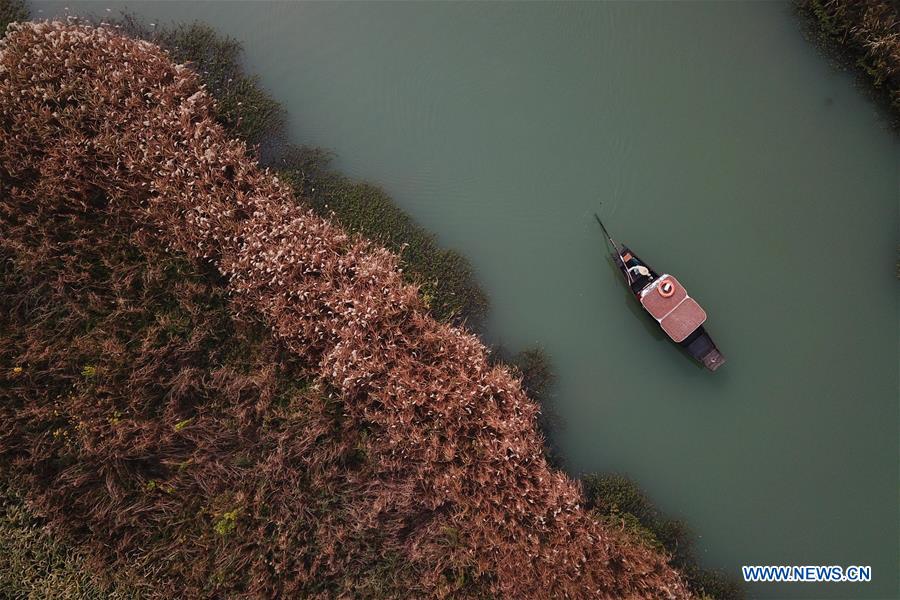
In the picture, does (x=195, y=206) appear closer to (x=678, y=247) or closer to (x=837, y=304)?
(x=678, y=247)

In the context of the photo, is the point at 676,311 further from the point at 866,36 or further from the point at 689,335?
the point at 866,36

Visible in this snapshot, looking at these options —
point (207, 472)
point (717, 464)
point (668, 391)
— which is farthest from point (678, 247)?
point (207, 472)

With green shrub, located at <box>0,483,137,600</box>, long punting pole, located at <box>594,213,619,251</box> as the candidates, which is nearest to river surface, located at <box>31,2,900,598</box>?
long punting pole, located at <box>594,213,619,251</box>

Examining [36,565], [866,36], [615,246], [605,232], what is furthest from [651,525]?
[36,565]

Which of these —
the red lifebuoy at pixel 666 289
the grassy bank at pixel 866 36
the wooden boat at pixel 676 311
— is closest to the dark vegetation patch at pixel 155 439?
the wooden boat at pixel 676 311

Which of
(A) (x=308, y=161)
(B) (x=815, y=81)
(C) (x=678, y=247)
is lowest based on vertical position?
(A) (x=308, y=161)

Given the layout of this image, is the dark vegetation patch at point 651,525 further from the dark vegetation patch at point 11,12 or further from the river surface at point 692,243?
the dark vegetation patch at point 11,12
